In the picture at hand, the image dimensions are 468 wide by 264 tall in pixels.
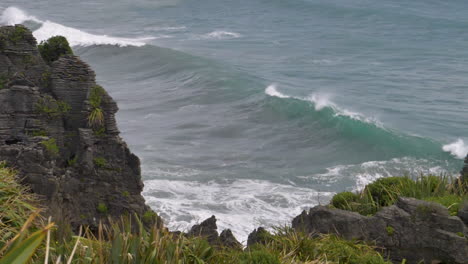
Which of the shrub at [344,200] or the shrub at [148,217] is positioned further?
the shrub at [148,217]

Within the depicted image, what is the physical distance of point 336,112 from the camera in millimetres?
46438

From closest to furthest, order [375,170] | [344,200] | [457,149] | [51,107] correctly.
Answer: [344,200] < [51,107] < [375,170] < [457,149]

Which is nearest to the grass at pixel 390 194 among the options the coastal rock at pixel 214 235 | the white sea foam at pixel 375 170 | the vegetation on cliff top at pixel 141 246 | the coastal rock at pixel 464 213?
the coastal rock at pixel 464 213

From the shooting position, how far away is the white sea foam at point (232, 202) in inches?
1025

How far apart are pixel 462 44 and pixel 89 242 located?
70.1 m

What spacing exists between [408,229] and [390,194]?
2589 millimetres

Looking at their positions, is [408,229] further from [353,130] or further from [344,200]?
[353,130]

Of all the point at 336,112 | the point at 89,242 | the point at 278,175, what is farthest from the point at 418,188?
the point at 336,112

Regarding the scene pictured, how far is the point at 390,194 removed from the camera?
16172 mm

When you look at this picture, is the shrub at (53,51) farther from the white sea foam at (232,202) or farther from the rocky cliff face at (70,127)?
the white sea foam at (232,202)

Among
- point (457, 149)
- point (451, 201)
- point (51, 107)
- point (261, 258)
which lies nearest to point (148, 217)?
point (51, 107)

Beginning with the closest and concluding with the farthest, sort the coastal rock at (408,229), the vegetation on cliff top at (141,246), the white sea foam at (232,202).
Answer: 1. the vegetation on cliff top at (141,246)
2. the coastal rock at (408,229)
3. the white sea foam at (232,202)

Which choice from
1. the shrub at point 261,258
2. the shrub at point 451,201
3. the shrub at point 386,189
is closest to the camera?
the shrub at point 261,258

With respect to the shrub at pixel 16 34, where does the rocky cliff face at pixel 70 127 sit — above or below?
below
